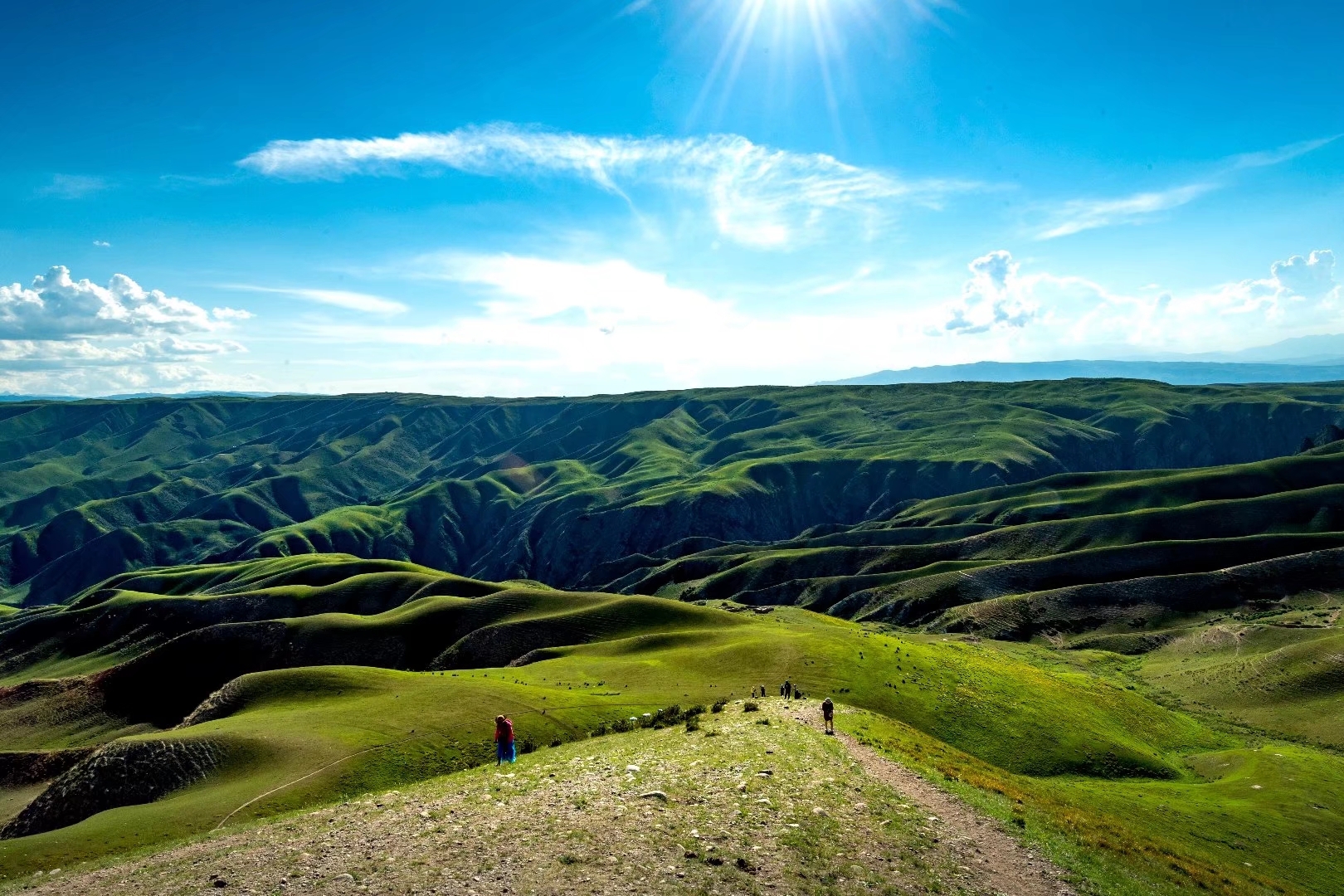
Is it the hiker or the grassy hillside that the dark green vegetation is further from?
the hiker

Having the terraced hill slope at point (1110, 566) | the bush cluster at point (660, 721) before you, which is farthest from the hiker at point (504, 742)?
the terraced hill slope at point (1110, 566)

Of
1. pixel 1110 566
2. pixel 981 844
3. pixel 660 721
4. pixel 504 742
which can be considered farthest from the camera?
pixel 1110 566

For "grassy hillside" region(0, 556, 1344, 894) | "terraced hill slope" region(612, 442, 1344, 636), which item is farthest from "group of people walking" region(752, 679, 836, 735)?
"terraced hill slope" region(612, 442, 1344, 636)

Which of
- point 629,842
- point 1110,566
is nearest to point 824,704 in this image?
point 629,842

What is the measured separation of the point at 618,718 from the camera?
4931 cm

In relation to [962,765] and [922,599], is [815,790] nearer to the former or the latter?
[962,765]

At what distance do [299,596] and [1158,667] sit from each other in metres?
139

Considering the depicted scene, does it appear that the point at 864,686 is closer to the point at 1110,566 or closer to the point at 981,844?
the point at 981,844

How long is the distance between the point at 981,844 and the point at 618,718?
94.7 ft

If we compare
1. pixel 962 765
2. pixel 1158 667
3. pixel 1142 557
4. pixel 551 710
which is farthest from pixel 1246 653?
pixel 551 710

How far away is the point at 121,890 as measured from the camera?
2255 centimetres

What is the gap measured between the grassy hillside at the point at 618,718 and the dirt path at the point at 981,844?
1898 millimetres

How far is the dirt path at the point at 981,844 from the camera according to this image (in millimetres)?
21969

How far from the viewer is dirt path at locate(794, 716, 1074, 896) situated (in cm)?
2197
